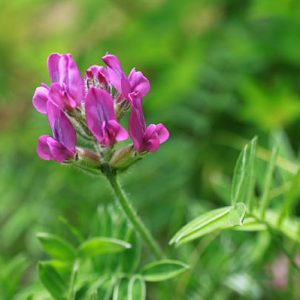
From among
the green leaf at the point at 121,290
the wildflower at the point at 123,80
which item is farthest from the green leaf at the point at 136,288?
the wildflower at the point at 123,80

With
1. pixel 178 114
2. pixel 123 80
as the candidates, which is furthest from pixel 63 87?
pixel 178 114

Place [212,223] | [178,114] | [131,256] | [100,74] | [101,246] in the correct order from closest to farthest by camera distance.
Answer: [212,223]
[100,74]
[101,246]
[131,256]
[178,114]

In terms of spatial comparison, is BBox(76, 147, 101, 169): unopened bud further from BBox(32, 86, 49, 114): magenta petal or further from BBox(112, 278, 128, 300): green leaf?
BBox(112, 278, 128, 300): green leaf

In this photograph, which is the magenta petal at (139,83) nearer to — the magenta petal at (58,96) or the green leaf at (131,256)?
the magenta petal at (58,96)

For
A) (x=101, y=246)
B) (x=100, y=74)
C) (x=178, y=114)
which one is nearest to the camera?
(x=100, y=74)

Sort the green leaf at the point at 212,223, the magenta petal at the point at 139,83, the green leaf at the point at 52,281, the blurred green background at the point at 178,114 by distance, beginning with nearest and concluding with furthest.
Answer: the green leaf at the point at 212,223 → the magenta petal at the point at 139,83 → the green leaf at the point at 52,281 → the blurred green background at the point at 178,114

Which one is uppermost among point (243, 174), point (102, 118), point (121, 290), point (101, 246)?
point (102, 118)

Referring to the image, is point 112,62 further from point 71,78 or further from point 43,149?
point 43,149

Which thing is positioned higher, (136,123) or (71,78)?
(71,78)
